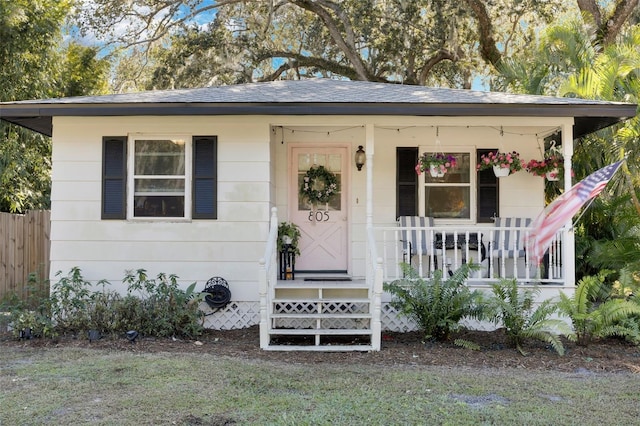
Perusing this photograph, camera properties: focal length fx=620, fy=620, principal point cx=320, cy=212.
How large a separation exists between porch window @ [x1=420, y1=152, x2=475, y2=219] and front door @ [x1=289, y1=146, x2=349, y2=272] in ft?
4.22

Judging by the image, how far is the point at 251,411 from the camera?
465cm

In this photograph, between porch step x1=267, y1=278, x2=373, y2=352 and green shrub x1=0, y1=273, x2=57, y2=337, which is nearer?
porch step x1=267, y1=278, x2=373, y2=352

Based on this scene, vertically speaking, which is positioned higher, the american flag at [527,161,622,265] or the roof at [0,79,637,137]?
the roof at [0,79,637,137]

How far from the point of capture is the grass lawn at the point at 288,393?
454 cm

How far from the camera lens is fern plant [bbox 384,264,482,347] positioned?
7.25 metres

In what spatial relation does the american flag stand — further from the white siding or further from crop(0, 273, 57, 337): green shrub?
crop(0, 273, 57, 337): green shrub

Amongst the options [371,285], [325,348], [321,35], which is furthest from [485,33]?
[325,348]

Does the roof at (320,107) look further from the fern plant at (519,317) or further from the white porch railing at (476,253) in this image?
the fern plant at (519,317)

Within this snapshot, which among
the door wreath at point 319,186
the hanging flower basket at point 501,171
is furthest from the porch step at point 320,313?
the hanging flower basket at point 501,171

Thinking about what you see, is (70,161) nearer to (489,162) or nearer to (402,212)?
(402,212)

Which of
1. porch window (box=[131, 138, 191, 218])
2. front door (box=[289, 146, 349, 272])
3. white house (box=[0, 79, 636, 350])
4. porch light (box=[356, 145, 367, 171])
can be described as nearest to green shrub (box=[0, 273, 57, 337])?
white house (box=[0, 79, 636, 350])

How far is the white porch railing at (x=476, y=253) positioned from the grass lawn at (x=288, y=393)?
90.3 inches

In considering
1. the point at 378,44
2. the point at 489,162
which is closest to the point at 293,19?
the point at 378,44

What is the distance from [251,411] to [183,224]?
420 cm
